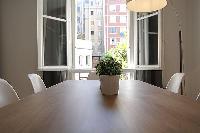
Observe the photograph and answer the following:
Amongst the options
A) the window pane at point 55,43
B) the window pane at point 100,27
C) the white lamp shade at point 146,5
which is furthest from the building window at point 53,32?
the white lamp shade at point 146,5

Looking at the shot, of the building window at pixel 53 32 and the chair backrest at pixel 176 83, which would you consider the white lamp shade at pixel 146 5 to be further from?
the building window at pixel 53 32

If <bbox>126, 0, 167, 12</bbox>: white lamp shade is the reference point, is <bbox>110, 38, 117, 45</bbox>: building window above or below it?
below

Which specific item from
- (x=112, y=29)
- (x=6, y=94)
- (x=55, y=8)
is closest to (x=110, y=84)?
(x=6, y=94)

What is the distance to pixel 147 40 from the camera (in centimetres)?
501

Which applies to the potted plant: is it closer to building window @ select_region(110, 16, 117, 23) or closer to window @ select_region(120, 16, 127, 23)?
window @ select_region(120, 16, 127, 23)

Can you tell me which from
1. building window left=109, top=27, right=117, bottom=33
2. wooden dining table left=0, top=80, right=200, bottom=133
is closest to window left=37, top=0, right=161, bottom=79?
building window left=109, top=27, right=117, bottom=33

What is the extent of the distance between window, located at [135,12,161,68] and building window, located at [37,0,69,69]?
A: 1287 millimetres

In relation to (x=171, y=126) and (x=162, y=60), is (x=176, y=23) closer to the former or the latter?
(x=162, y=60)

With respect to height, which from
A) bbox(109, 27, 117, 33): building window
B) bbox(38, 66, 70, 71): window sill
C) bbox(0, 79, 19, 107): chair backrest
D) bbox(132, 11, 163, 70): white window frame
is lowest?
bbox(0, 79, 19, 107): chair backrest

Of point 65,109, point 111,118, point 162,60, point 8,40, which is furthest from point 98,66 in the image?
point 8,40

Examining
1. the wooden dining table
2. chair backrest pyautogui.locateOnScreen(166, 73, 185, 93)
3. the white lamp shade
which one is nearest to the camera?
the wooden dining table

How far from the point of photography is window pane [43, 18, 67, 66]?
4.98 metres

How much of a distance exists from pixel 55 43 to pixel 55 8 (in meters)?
0.63

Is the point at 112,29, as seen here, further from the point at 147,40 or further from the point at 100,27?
the point at 147,40
